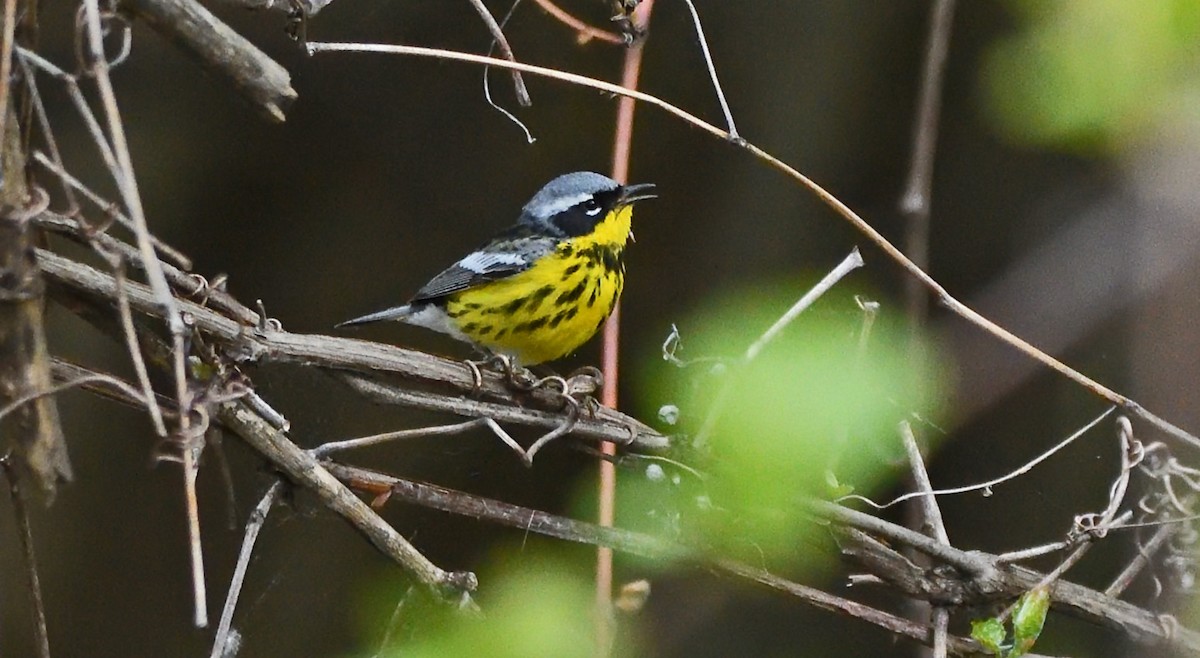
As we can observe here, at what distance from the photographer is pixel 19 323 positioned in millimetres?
1126

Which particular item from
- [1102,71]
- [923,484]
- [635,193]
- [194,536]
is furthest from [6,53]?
[635,193]

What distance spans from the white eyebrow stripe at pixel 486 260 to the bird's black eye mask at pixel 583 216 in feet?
0.38

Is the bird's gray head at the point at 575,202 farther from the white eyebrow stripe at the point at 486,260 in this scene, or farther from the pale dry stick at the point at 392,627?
the pale dry stick at the point at 392,627

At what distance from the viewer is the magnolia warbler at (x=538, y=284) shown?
2.37 m

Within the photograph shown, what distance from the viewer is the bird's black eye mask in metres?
2.31

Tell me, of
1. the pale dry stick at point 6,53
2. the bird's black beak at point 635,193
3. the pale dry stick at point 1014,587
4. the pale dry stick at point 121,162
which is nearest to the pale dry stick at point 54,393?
the pale dry stick at point 121,162

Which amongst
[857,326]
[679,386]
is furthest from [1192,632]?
[679,386]

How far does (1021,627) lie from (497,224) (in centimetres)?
149

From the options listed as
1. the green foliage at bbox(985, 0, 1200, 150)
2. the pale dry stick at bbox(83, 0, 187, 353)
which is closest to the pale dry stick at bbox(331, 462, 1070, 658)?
the pale dry stick at bbox(83, 0, 187, 353)

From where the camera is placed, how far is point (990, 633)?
1402 millimetres

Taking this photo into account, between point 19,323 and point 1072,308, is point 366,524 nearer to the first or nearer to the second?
point 19,323

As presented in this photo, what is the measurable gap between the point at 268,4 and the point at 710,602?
162 cm

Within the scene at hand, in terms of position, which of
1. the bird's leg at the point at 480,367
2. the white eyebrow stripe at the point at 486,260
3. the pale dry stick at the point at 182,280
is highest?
the pale dry stick at the point at 182,280

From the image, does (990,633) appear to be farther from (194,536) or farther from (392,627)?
(194,536)
